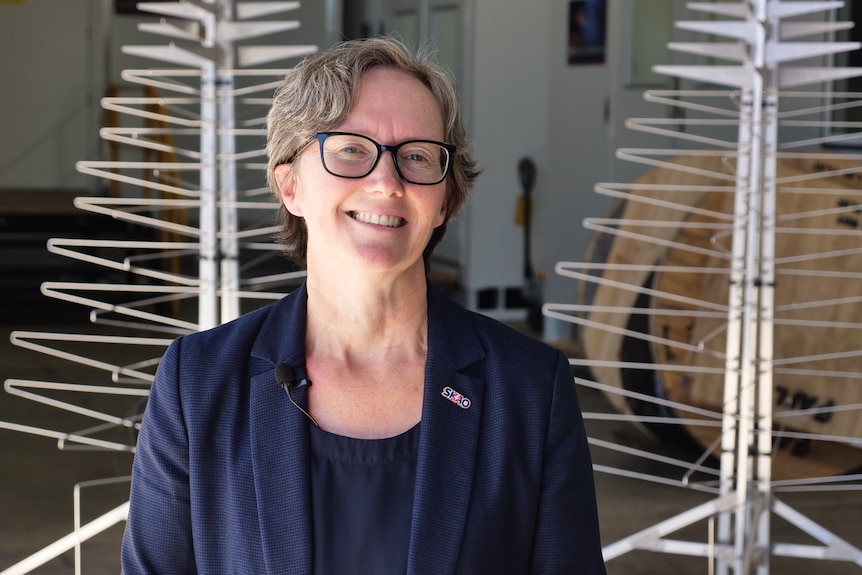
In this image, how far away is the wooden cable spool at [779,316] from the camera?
430cm

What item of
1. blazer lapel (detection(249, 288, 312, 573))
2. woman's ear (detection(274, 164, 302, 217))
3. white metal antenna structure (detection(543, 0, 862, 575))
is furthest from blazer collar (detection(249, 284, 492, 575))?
white metal antenna structure (detection(543, 0, 862, 575))

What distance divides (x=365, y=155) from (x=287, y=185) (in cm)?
20

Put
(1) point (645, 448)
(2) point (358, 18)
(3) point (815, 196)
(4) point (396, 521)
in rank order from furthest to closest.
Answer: (2) point (358, 18), (1) point (645, 448), (3) point (815, 196), (4) point (396, 521)

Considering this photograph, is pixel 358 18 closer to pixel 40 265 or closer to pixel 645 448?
pixel 40 265

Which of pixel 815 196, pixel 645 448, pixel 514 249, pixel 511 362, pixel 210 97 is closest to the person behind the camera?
pixel 511 362

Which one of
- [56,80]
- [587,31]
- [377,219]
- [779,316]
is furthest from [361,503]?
[56,80]

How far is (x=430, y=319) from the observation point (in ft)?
5.72

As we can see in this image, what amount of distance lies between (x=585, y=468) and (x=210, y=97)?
151cm

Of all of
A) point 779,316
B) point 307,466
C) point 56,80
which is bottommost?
point 779,316

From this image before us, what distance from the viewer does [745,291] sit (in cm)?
299

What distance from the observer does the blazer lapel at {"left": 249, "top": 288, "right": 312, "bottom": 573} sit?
1541mm

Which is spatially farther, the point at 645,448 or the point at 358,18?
the point at 358,18

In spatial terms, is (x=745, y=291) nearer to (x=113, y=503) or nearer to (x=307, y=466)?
(x=307, y=466)

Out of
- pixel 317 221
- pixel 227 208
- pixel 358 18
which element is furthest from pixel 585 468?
pixel 358 18
